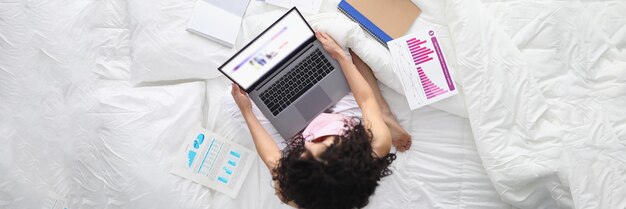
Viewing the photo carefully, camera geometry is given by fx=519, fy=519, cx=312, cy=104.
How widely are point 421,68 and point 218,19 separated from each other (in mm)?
570

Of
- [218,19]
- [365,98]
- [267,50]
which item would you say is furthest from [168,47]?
[365,98]

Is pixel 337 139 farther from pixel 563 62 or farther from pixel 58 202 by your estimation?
pixel 58 202

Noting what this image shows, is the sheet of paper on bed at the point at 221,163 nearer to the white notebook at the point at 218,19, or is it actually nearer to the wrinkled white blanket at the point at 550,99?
the white notebook at the point at 218,19

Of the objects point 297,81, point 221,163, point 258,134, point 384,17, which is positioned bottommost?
point 221,163

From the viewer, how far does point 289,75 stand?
1319 mm

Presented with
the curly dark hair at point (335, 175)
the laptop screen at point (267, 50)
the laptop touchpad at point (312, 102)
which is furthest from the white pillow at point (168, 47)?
the curly dark hair at point (335, 175)

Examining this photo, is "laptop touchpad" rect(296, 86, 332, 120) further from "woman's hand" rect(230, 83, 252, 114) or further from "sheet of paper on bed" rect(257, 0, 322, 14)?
"sheet of paper on bed" rect(257, 0, 322, 14)

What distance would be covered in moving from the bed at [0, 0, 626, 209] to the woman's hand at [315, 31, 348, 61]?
0.11 feet

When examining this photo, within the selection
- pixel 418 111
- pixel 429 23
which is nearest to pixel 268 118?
pixel 418 111

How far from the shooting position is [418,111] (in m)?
1.38

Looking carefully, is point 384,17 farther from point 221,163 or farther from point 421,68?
point 221,163

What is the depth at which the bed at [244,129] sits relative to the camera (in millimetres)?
1293

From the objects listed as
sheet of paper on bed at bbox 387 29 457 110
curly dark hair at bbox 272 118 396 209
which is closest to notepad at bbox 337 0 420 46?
sheet of paper on bed at bbox 387 29 457 110

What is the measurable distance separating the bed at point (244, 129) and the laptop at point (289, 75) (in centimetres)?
8
